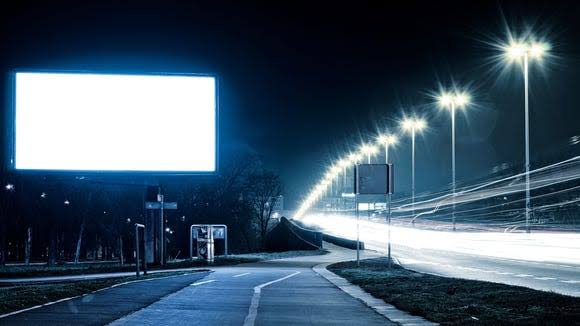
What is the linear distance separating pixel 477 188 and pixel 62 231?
4053 centimetres

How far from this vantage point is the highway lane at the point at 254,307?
11.4 meters

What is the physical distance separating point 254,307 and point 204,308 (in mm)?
929

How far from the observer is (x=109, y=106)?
29.7m

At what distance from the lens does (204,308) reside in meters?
13.0

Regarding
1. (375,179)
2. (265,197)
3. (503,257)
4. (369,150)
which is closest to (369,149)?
(369,150)

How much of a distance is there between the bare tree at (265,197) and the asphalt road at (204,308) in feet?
233

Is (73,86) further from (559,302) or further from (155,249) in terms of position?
(559,302)

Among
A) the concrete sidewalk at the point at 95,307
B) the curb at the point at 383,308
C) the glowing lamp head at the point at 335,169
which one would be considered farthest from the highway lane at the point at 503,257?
the glowing lamp head at the point at 335,169

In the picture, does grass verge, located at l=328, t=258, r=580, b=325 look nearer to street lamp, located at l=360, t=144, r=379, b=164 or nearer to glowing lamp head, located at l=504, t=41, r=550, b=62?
glowing lamp head, located at l=504, t=41, r=550, b=62

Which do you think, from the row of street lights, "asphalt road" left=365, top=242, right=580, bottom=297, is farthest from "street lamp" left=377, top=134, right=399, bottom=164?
"asphalt road" left=365, top=242, right=580, bottom=297

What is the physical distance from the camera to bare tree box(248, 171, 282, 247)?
89688mm

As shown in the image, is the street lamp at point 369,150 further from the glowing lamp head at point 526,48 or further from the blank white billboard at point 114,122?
the blank white billboard at point 114,122

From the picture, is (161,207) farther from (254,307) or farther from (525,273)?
(254,307)

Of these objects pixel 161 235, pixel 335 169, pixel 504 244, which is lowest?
pixel 504 244
